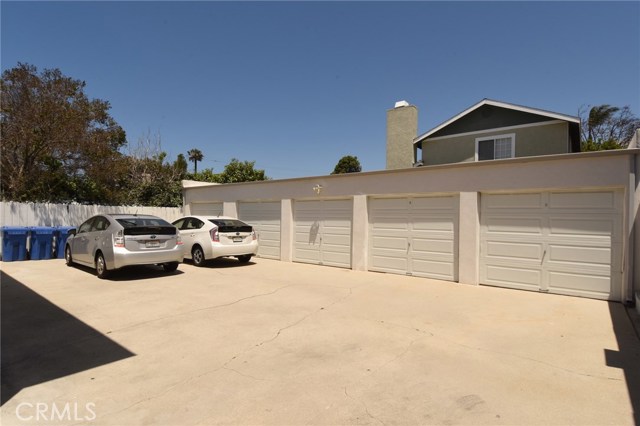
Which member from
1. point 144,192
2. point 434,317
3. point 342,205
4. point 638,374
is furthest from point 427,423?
point 144,192

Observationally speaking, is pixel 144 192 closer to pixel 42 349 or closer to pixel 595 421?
pixel 42 349

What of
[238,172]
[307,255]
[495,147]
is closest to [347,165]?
[238,172]

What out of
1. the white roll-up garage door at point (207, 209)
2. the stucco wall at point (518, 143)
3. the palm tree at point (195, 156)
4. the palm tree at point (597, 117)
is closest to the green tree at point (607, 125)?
the palm tree at point (597, 117)

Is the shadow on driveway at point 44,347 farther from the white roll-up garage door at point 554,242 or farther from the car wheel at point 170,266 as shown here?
the white roll-up garage door at point 554,242

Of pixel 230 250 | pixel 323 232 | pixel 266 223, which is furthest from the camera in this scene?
pixel 266 223

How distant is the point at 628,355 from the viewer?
4398 millimetres

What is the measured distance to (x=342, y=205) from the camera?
1153 centimetres

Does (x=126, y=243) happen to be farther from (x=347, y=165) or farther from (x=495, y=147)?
(x=347, y=165)

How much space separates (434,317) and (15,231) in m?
12.6

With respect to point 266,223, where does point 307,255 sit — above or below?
below

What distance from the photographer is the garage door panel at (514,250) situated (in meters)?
8.07

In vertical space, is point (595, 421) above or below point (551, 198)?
below

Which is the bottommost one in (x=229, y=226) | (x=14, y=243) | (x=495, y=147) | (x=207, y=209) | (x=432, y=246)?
(x=14, y=243)

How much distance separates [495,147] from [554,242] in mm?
7871
